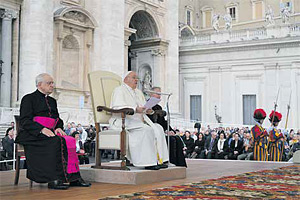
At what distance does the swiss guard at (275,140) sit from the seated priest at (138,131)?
478 centimetres

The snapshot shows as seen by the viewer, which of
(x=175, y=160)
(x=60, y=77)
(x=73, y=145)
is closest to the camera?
(x=73, y=145)

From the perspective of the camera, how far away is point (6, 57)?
18859 millimetres

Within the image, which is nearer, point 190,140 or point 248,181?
point 248,181

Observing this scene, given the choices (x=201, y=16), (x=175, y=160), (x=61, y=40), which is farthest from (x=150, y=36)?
(x=175, y=160)

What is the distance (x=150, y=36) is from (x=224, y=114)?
717 centimetres

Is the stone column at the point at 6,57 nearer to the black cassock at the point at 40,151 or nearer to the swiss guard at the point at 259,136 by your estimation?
the swiss guard at the point at 259,136

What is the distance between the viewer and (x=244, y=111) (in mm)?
29531

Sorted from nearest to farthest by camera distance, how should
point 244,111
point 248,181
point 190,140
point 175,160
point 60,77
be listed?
point 248,181 → point 175,160 → point 190,140 → point 60,77 → point 244,111

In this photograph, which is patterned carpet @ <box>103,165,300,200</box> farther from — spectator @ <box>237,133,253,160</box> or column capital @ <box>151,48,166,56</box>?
column capital @ <box>151,48,166,56</box>

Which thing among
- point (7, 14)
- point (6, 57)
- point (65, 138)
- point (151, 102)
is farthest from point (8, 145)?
point (7, 14)

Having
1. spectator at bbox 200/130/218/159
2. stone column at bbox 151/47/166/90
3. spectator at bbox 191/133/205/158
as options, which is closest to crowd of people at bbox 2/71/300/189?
spectator at bbox 200/130/218/159

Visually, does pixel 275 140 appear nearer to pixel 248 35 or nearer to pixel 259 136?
pixel 259 136

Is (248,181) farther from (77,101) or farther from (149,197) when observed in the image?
(77,101)

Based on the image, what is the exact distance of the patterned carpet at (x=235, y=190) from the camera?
459 cm
